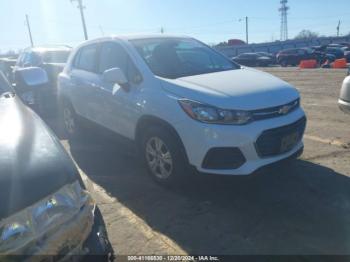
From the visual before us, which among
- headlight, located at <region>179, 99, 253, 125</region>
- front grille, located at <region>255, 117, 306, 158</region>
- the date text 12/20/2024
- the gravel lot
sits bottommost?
the gravel lot

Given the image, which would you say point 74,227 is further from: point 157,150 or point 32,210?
point 157,150

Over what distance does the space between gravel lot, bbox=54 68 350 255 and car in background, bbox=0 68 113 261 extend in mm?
1398

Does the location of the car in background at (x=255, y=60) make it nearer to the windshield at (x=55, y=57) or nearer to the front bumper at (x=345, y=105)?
the windshield at (x=55, y=57)

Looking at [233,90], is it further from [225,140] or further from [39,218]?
[39,218]

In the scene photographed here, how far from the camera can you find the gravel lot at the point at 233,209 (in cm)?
323

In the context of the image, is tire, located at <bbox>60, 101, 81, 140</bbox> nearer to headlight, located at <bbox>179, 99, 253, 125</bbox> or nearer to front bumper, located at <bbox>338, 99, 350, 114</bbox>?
headlight, located at <bbox>179, 99, 253, 125</bbox>

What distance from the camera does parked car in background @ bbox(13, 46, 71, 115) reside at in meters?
9.43

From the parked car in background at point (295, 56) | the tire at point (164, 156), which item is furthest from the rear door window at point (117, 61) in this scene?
the parked car in background at point (295, 56)

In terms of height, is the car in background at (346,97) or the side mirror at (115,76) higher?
the side mirror at (115,76)

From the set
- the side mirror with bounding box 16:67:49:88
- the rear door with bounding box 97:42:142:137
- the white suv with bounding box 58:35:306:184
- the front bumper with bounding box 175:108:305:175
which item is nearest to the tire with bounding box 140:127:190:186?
the white suv with bounding box 58:35:306:184

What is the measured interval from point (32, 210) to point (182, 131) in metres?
2.30

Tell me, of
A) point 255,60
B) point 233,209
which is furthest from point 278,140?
point 255,60

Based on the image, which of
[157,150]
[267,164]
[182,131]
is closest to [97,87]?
[157,150]

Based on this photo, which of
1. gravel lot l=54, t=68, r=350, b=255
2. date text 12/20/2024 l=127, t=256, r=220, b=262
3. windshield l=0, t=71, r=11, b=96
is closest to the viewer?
date text 12/20/2024 l=127, t=256, r=220, b=262
